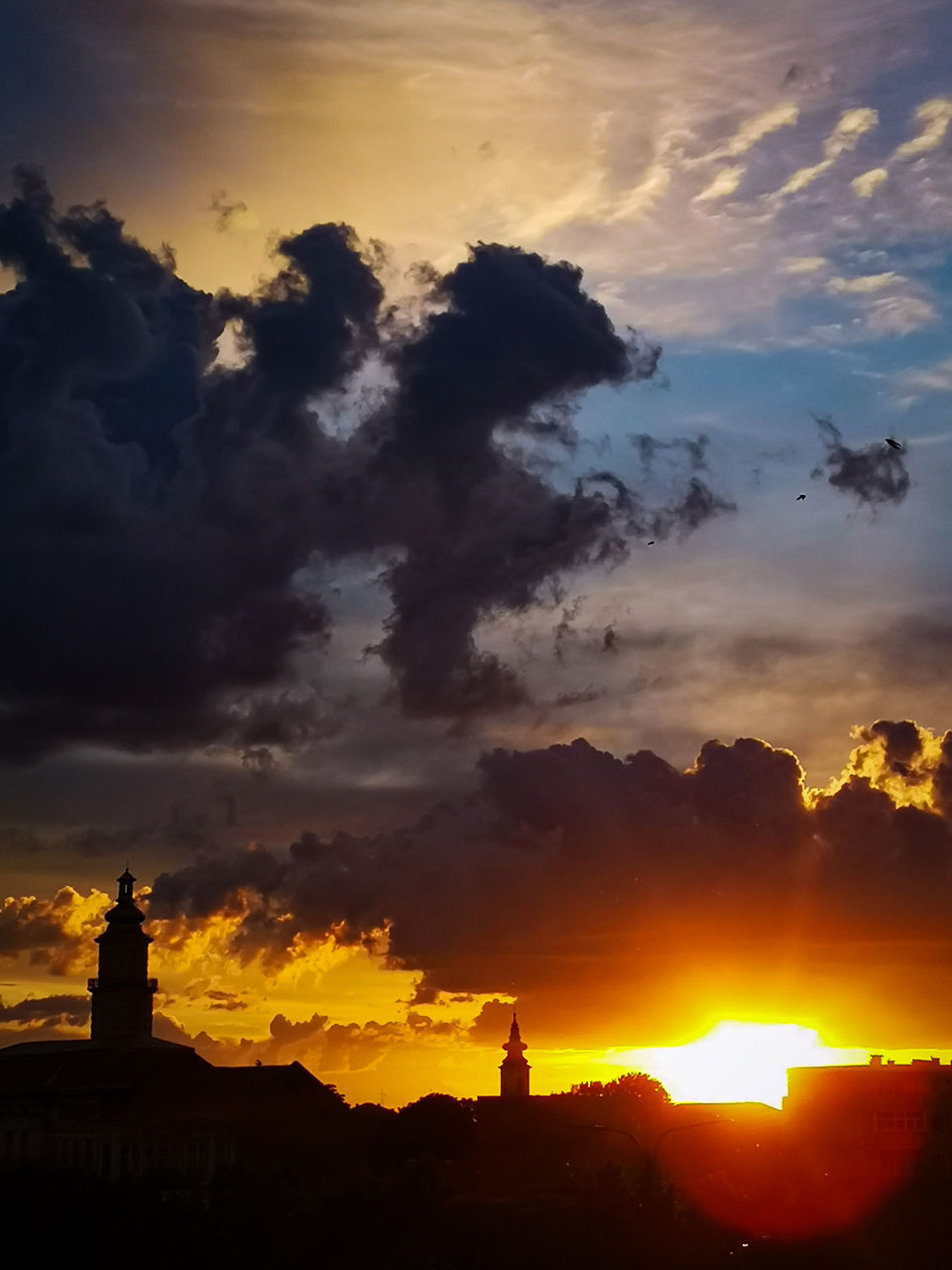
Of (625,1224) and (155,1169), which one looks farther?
(155,1169)

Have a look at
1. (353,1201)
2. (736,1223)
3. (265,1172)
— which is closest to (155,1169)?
(265,1172)

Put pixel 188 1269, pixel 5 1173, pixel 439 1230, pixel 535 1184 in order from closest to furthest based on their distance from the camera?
1. pixel 188 1269
2. pixel 439 1230
3. pixel 5 1173
4. pixel 535 1184

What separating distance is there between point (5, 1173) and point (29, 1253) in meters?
36.7

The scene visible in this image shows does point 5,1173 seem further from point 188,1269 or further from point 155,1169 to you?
point 188,1269

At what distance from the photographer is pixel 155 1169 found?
192 metres

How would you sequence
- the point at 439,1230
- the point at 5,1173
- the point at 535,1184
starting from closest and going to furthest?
the point at 439,1230, the point at 5,1173, the point at 535,1184

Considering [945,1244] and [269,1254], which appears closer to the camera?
[269,1254]

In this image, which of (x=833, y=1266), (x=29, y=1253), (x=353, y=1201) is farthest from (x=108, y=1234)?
(x=833, y=1266)

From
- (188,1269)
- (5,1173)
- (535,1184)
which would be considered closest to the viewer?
(188,1269)

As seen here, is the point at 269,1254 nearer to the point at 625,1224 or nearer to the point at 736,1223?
the point at 625,1224

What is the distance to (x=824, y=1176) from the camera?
194875mm

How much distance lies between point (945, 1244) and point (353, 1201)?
142ft

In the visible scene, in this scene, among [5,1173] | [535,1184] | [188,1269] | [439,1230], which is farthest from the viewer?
[535,1184]

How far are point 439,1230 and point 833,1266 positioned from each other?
28337mm
